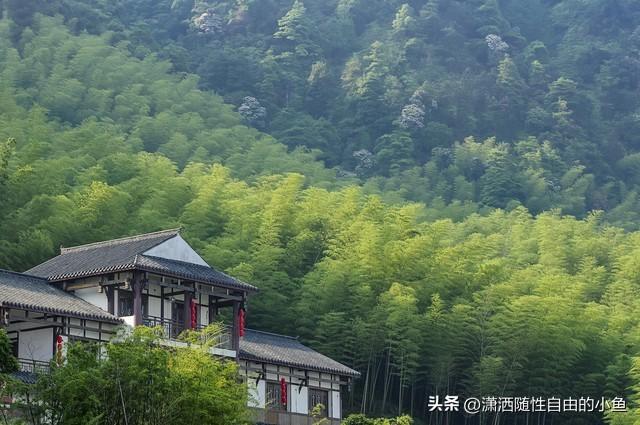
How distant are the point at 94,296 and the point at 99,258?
3.07ft

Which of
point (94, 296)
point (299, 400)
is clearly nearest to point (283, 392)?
point (299, 400)

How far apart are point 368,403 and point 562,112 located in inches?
1660

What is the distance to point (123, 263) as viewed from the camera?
2595 centimetres

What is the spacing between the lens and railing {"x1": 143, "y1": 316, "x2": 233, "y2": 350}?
2659 centimetres

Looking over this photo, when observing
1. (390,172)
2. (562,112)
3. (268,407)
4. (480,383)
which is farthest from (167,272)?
(562,112)

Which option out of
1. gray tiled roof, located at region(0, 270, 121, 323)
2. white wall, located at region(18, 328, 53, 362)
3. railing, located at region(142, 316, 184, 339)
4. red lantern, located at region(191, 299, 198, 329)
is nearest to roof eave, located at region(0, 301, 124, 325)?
gray tiled roof, located at region(0, 270, 121, 323)

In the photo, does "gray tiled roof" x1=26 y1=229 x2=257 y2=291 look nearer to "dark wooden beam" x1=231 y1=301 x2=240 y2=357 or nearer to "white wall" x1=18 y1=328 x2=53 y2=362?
"dark wooden beam" x1=231 y1=301 x2=240 y2=357

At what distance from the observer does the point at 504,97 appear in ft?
246

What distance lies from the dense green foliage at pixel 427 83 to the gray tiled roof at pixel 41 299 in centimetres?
3341

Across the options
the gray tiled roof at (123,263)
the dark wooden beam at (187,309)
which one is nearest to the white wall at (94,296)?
the gray tiled roof at (123,263)

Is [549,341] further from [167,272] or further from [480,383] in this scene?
[167,272]

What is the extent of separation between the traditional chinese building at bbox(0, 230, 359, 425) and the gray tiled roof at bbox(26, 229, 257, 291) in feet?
0.09

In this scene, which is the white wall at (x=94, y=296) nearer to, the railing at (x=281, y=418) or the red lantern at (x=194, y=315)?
the red lantern at (x=194, y=315)

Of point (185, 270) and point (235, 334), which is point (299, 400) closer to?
point (235, 334)
